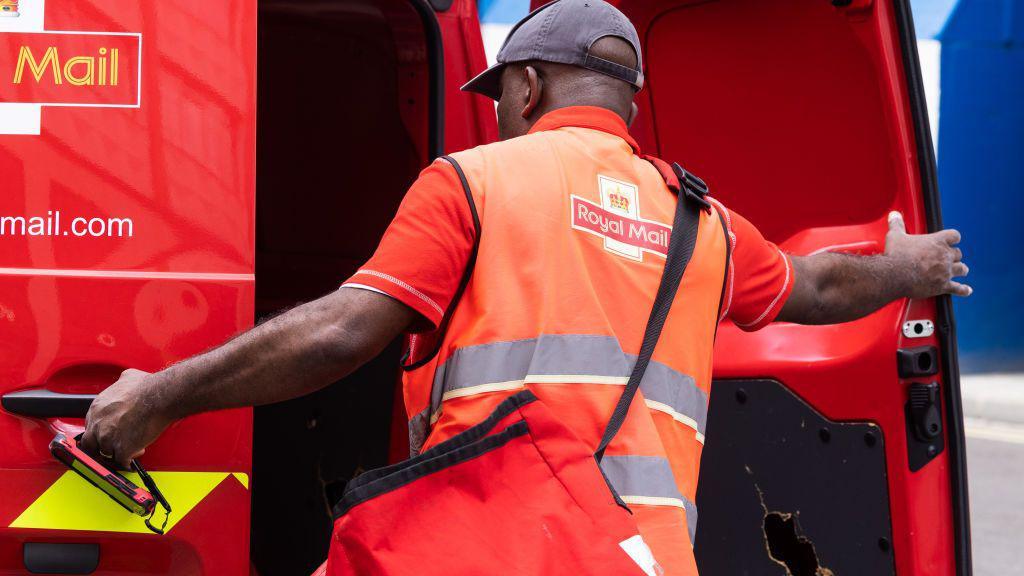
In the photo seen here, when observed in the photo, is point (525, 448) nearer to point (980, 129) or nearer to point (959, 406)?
point (959, 406)

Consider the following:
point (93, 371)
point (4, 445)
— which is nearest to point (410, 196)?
point (93, 371)

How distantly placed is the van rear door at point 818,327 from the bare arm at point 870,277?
67 millimetres

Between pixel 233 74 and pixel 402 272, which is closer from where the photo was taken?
pixel 402 272

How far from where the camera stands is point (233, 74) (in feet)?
6.31

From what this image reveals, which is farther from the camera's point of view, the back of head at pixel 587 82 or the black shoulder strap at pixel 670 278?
the back of head at pixel 587 82

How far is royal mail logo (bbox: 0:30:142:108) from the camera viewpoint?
1854mm

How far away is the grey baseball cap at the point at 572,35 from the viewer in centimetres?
189

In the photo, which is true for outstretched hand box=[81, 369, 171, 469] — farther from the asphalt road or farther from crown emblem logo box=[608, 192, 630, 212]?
the asphalt road

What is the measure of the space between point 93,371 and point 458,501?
0.74m

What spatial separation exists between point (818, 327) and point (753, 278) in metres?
0.57

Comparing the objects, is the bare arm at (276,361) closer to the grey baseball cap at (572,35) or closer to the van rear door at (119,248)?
the van rear door at (119,248)

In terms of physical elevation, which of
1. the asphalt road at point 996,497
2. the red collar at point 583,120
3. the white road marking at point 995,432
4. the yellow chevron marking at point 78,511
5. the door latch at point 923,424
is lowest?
the asphalt road at point 996,497

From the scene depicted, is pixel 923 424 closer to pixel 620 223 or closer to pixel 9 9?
pixel 620 223

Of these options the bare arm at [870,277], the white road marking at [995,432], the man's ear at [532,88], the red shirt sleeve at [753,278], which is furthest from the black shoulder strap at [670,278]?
the white road marking at [995,432]
